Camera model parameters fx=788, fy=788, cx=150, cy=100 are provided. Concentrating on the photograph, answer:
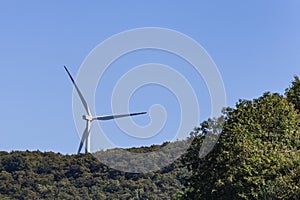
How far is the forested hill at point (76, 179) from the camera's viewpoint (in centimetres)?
11169

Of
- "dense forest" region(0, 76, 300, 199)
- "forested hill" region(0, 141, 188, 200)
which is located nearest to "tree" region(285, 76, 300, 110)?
"dense forest" region(0, 76, 300, 199)

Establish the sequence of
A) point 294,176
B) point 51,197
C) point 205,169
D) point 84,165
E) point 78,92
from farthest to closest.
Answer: point 84,165 < point 51,197 < point 78,92 < point 205,169 < point 294,176

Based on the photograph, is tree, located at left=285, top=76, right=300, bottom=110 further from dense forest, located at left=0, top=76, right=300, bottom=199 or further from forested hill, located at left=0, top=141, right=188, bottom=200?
forested hill, located at left=0, top=141, right=188, bottom=200

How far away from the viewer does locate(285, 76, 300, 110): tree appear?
4886 cm

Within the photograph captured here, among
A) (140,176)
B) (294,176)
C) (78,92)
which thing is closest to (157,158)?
(140,176)

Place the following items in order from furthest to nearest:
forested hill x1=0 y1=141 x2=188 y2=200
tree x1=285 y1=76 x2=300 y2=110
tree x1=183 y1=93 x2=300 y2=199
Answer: forested hill x1=0 y1=141 x2=188 y2=200
tree x1=285 y1=76 x2=300 y2=110
tree x1=183 y1=93 x2=300 y2=199

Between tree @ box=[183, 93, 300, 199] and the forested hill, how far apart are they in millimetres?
61164

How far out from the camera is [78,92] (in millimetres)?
80750

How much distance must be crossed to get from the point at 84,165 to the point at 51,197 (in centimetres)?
1132

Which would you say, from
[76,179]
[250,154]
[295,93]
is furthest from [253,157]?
[76,179]

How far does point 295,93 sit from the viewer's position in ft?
Answer: 162

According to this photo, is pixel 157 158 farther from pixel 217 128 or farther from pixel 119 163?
pixel 217 128

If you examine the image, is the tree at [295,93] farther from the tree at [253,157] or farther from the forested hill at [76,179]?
the forested hill at [76,179]

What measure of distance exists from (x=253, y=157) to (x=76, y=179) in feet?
273
